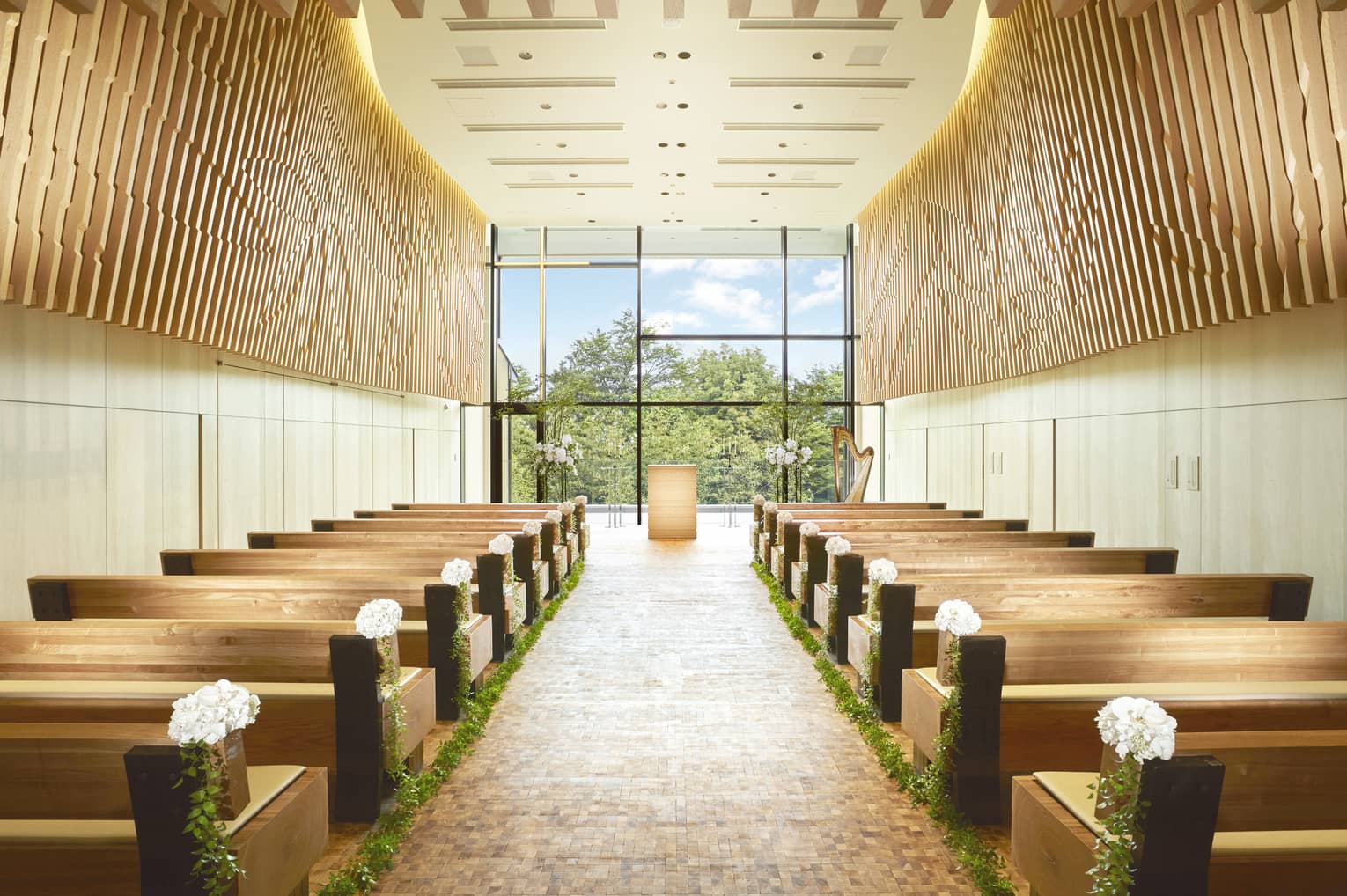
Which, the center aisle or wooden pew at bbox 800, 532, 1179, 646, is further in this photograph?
wooden pew at bbox 800, 532, 1179, 646

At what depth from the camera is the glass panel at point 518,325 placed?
46.6 feet

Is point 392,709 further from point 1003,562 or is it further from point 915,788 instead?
point 1003,562

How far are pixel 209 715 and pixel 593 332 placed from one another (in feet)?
41.2

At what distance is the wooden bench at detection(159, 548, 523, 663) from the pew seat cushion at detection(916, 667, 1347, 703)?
9.38 feet

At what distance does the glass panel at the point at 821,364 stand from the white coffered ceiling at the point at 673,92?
11.9 feet

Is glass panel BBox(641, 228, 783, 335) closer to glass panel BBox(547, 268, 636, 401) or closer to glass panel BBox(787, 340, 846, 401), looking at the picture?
glass panel BBox(547, 268, 636, 401)

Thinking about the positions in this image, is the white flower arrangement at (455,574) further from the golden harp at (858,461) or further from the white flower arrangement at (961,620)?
the golden harp at (858,461)

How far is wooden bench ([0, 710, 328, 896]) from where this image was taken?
182cm

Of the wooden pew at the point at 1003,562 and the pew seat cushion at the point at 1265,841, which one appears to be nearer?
the pew seat cushion at the point at 1265,841

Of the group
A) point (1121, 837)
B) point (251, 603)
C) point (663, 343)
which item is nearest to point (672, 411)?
point (663, 343)

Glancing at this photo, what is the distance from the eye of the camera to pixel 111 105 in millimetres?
4465

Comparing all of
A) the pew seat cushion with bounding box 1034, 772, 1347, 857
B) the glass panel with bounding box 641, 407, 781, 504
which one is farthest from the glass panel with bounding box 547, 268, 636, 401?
the pew seat cushion with bounding box 1034, 772, 1347, 857

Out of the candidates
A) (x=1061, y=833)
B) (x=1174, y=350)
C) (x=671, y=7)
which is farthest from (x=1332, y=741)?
(x=1174, y=350)

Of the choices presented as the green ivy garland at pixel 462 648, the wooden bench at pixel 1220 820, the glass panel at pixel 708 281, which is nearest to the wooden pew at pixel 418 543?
the green ivy garland at pixel 462 648
